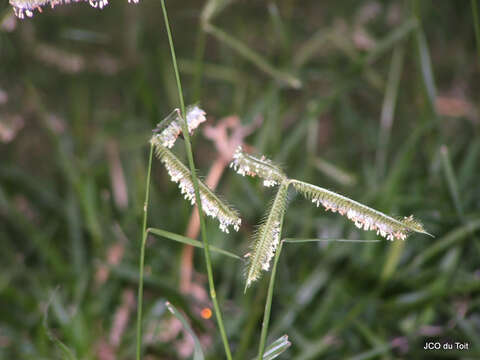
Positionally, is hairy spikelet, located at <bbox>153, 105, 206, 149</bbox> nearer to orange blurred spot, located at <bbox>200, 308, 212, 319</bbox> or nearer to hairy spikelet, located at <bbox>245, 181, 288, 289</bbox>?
hairy spikelet, located at <bbox>245, 181, 288, 289</bbox>

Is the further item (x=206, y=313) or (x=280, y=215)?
(x=206, y=313)

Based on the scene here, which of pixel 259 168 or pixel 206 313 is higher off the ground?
pixel 259 168

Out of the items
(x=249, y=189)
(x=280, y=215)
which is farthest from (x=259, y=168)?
(x=249, y=189)

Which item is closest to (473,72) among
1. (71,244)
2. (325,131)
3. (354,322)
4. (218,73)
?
(325,131)

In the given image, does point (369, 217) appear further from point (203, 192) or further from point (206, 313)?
point (206, 313)

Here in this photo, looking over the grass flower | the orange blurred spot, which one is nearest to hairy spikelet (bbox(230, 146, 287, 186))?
the grass flower

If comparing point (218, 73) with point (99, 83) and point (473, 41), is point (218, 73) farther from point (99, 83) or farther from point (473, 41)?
point (473, 41)
